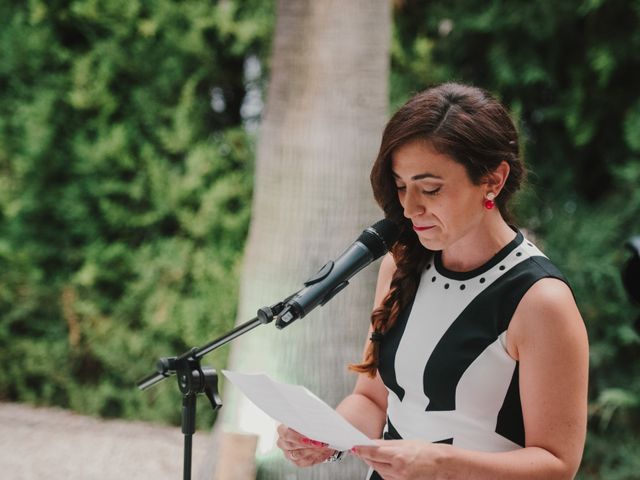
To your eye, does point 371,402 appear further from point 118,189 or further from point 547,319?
point 118,189

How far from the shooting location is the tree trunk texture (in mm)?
3457

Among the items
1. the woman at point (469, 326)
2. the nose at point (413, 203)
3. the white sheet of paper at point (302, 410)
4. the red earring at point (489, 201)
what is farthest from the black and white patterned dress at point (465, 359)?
the white sheet of paper at point (302, 410)

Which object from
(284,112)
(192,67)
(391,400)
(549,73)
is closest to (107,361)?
(192,67)

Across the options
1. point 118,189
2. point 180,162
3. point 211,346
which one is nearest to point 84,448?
point 118,189

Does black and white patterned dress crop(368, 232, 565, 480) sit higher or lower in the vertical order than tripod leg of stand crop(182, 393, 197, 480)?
higher

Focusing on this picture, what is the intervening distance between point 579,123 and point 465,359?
365cm

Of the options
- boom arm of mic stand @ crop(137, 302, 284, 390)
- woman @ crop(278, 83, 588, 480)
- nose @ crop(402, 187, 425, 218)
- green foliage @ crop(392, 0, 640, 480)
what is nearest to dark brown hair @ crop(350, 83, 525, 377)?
woman @ crop(278, 83, 588, 480)

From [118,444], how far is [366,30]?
319 cm

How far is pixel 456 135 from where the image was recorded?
185 centimetres

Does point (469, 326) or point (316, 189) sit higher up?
point (316, 189)

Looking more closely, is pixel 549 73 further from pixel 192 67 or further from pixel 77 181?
pixel 77 181

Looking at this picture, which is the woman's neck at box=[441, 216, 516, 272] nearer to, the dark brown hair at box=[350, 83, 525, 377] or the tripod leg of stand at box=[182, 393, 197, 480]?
the dark brown hair at box=[350, 83, 525, 377]

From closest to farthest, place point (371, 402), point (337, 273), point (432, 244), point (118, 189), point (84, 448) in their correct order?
1. point (337, 273)
2. point (432, 244)
3. point (371, 402)
4. point (84, 448)
5. point (118, 189)

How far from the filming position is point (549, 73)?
16.9 feet
